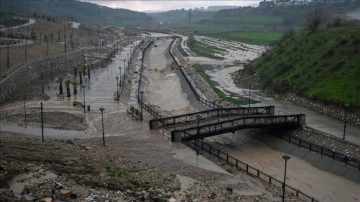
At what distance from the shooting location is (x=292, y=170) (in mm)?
37625

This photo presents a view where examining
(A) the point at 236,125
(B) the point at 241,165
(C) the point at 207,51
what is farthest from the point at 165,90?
(C) the point at 207,51

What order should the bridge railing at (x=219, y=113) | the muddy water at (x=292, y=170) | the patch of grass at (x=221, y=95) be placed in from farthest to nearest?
the patch of grass at (x=221, y=95) → the bridge railing at (x=219, y=113) → the muddy water at (x=292, y=170)

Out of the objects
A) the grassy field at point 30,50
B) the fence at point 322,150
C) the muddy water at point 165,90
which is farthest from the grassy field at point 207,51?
the fence at point 322,150

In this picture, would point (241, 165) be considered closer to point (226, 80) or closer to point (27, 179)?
point (27, 179)

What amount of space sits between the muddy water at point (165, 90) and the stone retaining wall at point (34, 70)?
16.5 metres

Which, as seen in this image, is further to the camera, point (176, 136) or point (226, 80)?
point (226, 80)

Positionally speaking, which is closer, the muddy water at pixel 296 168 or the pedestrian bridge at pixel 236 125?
the muddy water at pixel 296 168

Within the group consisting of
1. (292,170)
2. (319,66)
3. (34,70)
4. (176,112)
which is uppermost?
(319,66)

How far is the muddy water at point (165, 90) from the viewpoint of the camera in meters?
62.3

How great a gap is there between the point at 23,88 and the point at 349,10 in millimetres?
163046

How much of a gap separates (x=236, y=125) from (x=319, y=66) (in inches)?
974

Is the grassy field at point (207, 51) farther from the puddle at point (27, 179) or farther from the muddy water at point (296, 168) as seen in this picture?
the puddle at point (27, 179)

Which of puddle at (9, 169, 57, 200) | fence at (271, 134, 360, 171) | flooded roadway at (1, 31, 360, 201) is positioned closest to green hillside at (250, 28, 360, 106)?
flooded roadway at (1, 31, 360, 201)

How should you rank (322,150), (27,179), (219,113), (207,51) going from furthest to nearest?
(207,51)
(219,113)
(322,150)
(27,179)
